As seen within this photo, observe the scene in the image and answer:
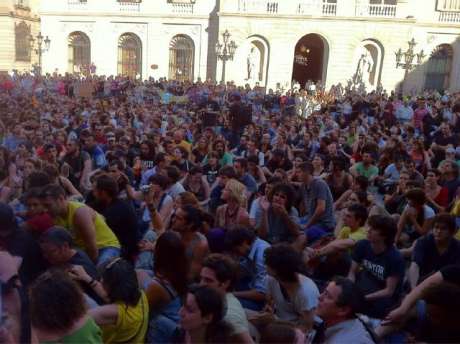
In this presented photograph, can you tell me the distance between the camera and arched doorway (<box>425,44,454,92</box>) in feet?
104

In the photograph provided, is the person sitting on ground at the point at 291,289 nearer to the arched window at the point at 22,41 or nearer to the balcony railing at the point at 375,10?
the balcony railing at the point at 375,10

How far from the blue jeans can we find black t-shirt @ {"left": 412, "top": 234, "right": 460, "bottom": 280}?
2619mm

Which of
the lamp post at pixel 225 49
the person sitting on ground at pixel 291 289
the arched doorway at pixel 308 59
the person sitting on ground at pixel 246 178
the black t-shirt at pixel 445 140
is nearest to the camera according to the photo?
the person sitting on ground at pixel 291 289

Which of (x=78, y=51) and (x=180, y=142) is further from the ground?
(x=78, y=51)

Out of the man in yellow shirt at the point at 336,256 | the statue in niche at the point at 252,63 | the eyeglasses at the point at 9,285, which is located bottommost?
the man in yellow shirt at the point at 336,256

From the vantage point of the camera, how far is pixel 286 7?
2989cm

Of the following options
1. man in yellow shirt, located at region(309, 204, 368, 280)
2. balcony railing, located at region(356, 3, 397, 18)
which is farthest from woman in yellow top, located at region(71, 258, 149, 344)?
balcony railing, located at region(356, 3, 397, 18)

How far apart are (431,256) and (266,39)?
90.5 ft

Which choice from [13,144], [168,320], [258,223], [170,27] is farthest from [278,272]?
[170,27]

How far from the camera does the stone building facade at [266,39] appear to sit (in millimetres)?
29750

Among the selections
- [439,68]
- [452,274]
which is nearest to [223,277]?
[452,274]

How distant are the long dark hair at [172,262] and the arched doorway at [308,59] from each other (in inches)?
1183

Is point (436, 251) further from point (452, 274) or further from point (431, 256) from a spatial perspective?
point (452, 274)

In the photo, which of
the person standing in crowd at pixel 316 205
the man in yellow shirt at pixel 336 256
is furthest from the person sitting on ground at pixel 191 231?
the person standing in crowd at pixel 316 205
